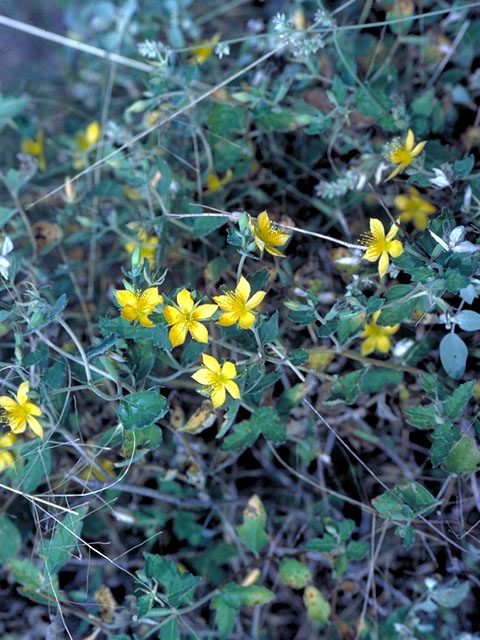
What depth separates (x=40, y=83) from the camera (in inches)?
95.0

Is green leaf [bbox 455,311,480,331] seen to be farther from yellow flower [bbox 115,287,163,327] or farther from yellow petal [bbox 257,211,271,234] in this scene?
yellow flower [bbox 115,287,163,327]

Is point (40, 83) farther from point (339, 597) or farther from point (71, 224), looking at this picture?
point (339, 597)

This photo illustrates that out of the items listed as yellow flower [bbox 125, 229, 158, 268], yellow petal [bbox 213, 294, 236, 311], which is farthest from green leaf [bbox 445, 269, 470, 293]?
yellow flower [bbox 125, 229, 158, 268]

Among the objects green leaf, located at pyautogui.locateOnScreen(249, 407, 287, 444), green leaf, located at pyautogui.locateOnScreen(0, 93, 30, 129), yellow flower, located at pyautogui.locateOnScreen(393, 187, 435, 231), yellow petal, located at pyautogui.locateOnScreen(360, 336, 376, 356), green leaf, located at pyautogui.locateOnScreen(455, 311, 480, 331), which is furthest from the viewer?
green leaf, located at pyautogui.locateOnScreen(0, 93, 30, 129)

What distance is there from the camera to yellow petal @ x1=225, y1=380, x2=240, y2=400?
1252mm

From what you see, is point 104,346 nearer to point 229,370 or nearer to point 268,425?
point 229,370

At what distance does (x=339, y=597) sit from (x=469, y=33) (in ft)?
5.20

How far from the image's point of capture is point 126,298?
1263 mm

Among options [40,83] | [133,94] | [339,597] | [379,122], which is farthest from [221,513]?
[40,83]

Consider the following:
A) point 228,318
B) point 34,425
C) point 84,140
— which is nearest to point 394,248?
point 228,318

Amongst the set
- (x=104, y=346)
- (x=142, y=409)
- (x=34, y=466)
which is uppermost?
(x=104, y=346)

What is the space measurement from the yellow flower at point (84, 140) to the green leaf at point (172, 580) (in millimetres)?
1182

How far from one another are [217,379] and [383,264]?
1.28 feet

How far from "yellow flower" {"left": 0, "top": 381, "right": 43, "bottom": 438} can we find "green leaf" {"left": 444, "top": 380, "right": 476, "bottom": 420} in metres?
0.82
